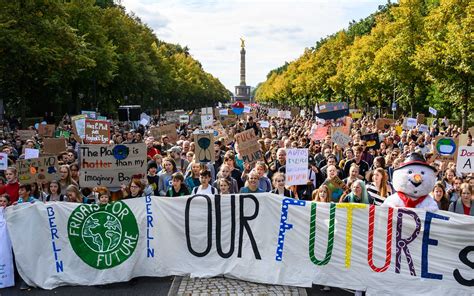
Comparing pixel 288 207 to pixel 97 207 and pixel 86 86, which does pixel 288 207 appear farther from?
pixel 86 86

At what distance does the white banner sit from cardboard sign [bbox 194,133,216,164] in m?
4.06

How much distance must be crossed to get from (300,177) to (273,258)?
2.20 metres

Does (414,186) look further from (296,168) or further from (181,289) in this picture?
(181,289)

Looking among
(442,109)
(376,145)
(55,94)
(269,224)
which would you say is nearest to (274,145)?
(376,145)

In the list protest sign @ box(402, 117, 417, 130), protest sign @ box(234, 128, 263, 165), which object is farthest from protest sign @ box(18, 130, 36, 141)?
protest sign @ box(402, 117, 417, 130)

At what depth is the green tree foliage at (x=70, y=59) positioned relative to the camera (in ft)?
75.6

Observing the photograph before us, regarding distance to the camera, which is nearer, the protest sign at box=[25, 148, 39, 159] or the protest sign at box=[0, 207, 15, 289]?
the protest sign at box=[0, 207, 15, 289]

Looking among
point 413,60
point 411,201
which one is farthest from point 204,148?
point 413,60

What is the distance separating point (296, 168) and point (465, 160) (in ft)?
12.7

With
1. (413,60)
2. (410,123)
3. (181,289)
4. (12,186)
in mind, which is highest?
(413,60)

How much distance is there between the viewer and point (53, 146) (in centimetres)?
1485

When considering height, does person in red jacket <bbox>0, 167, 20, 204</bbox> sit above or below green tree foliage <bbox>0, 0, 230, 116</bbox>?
below

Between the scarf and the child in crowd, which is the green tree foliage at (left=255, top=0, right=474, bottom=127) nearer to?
the scarf

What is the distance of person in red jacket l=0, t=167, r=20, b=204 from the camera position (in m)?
9.95
